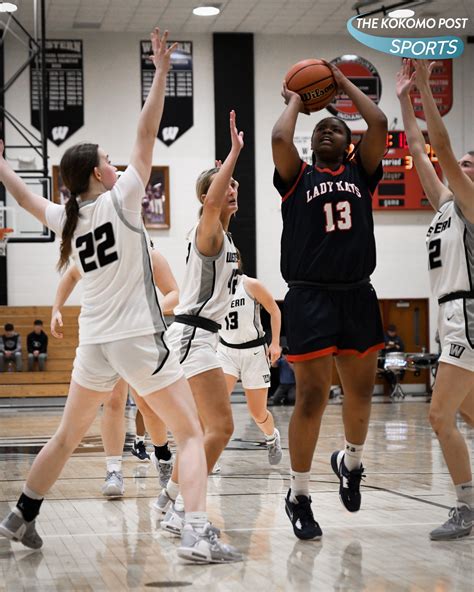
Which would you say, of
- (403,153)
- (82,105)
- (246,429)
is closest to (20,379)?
(82,105)

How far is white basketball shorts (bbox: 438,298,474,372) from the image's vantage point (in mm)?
4824

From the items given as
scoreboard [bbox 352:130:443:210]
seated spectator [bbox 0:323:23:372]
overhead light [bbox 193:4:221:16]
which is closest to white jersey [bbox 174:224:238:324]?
seated spectator [bbox 0:323:23:372]

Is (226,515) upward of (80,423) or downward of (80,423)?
downward

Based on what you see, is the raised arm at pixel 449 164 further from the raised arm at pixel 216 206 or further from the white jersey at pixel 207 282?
the white jersey at pixel 207 282

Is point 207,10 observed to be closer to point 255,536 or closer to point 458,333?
point 458,333

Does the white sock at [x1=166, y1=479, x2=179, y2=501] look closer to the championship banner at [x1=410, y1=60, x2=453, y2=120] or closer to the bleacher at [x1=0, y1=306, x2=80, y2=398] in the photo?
the bleacher at [x1=0, y1=306, x2=80, y2=398]

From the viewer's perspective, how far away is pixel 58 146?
67.1 feet

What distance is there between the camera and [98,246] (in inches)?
172

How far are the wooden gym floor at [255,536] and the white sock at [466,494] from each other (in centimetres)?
22

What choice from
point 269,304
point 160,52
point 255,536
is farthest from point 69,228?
point 269,304

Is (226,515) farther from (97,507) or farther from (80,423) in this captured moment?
(80,423)

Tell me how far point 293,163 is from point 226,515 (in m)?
2.12

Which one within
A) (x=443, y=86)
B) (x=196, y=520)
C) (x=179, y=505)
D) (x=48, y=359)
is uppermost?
(x=443, y=86)

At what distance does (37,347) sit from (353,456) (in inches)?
572
